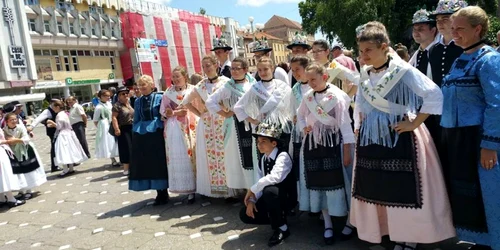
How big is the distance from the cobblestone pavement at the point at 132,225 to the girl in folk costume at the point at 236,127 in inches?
18.6

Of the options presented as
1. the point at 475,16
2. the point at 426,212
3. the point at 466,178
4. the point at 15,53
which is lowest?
the point at 426,212

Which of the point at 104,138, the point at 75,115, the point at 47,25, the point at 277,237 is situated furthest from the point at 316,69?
the point at 47,25

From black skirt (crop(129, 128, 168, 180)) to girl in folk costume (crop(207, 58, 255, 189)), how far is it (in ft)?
3.78

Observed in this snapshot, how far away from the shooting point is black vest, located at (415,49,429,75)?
12.2 ft

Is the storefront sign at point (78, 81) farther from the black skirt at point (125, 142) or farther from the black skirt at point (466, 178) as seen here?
the black skirt at point (466, 178)

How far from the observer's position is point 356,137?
336 centimetres

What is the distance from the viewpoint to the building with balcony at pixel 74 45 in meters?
37.3

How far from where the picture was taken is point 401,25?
85.4ft

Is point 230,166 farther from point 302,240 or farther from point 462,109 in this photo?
point 462,109

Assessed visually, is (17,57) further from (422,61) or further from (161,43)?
(422,61)

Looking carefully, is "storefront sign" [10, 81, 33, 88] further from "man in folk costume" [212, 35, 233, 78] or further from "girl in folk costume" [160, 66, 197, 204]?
"man in folk costume" [212, 35, 233, 78]

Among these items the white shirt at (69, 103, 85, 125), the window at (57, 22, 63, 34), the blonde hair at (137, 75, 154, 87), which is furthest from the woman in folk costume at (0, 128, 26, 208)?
the window at (57, 22, 63, 34)

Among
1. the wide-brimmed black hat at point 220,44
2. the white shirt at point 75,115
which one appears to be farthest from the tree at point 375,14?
the wide-brimmed black hat at point 220,44

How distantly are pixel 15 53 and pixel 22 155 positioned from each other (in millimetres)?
31347
